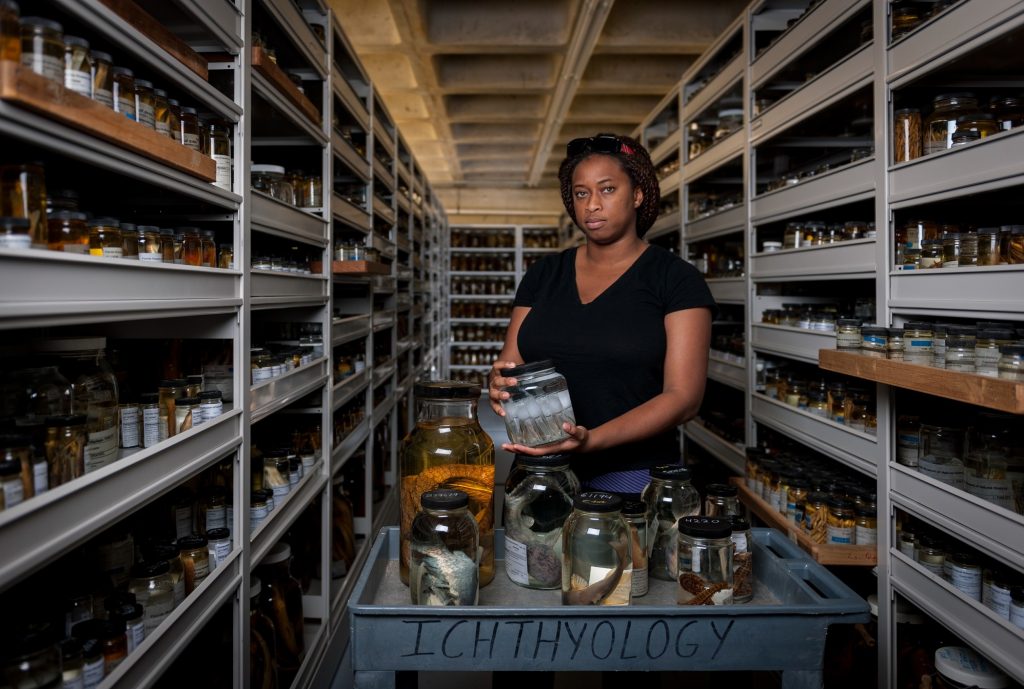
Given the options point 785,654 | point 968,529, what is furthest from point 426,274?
point 785,654

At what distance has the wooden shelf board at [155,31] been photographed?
3.96 ft

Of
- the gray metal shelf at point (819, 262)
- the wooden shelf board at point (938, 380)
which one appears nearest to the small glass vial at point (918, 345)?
the wooden shelf board at point (938, 380)

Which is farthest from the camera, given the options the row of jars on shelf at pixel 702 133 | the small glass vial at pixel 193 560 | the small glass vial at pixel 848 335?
the row of jars on shelf at pixel 702 133

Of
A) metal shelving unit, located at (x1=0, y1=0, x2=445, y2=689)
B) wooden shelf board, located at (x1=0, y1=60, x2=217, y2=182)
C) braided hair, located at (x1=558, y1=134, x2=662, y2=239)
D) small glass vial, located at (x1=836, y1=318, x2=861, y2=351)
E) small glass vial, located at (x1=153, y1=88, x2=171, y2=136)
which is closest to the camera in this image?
wooden shelf board, located at (x1=0, y1=60, x2=217, y2=182)

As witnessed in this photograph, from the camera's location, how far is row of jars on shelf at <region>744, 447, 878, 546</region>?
7.13ft

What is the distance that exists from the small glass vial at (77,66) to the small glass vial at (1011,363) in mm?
1714

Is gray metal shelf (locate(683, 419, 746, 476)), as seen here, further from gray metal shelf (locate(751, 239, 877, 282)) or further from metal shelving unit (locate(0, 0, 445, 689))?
metal shelving unit (locate(0, 0, 445, 689))

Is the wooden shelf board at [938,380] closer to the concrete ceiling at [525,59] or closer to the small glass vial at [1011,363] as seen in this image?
the small glass vial at [1011,363]

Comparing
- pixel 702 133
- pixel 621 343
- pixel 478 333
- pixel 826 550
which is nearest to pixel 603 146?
pixel 621 343

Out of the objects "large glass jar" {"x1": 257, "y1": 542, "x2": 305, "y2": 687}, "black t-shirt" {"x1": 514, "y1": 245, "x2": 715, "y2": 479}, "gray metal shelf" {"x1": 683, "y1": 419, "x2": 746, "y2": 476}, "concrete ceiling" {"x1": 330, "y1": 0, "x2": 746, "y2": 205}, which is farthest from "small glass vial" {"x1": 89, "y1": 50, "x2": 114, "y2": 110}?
"concrete ceiling" {"x1": 330, "y1": 0, "x2": 746, "y2": 205}

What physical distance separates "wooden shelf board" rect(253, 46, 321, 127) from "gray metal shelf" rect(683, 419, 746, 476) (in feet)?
7.61

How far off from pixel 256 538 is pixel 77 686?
32.2 inches

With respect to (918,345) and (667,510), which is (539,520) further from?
(918,345)

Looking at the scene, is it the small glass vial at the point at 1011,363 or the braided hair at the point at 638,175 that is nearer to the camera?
the small glass vial at the point at 1011,363
